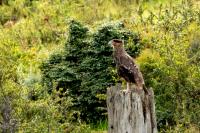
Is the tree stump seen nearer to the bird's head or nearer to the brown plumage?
the brown plumage

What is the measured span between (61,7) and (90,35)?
5.21m

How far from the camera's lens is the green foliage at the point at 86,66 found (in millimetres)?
12297

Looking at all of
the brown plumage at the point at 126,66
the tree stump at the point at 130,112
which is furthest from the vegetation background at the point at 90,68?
the tree stump at the point at 130,112

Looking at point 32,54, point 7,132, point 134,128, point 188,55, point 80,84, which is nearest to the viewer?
point 134,128

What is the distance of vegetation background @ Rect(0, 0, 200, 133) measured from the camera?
33.1 ft

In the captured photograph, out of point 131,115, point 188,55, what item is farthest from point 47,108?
point 131,115

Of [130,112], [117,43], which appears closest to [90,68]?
[117,43]

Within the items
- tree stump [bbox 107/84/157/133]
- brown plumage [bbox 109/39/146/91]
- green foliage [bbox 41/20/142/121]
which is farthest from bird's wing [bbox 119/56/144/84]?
green foliage [bbox 41/20/142/121]

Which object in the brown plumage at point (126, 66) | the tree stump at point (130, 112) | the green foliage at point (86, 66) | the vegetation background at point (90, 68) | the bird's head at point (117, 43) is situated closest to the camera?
the tree stump at point (130, 112)

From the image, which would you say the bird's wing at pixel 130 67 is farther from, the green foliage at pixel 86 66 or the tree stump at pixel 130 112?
the green foliage at pixel 86 66

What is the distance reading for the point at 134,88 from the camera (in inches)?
253

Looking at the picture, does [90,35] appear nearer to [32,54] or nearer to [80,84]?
[80,84]

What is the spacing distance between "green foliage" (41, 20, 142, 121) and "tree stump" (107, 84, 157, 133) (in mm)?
5715

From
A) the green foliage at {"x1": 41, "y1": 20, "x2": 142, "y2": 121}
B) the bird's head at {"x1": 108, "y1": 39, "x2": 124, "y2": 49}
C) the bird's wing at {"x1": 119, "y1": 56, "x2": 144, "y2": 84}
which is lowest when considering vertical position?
the green foliage at {"x1": 41, "y1": 20, "x2": 142, "y2": 121}
